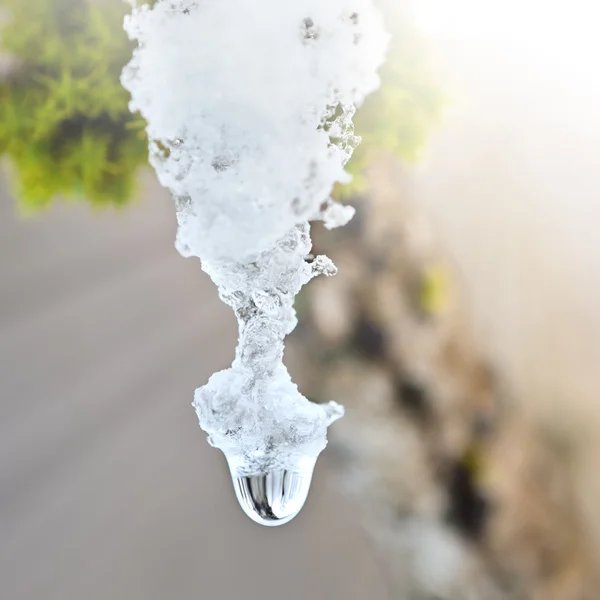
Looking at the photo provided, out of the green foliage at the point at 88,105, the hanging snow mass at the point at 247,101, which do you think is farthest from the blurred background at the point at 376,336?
the hanging snow mass at the point at 247,101

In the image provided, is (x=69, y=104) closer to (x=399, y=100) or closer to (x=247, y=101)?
(x=399, y=100)

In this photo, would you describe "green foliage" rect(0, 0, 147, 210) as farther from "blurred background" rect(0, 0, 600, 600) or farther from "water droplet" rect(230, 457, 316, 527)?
"water droplet" rect(230, 457, 316, 527)

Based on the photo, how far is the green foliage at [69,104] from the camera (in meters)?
0.60

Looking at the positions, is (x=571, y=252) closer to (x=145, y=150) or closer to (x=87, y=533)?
(x=145, y=150)

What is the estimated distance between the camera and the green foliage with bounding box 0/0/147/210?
0.60 meters

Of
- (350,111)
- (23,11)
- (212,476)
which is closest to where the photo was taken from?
(350,111)

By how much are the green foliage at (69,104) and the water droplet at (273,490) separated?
42 cm

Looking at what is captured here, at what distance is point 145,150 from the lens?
65cm

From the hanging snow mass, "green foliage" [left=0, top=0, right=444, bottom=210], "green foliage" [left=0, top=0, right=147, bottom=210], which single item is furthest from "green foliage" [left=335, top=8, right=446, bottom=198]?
the hanging snow mass

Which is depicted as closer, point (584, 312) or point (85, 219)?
point (85, 219)

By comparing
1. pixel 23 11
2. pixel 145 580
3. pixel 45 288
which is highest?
pixel 45 288

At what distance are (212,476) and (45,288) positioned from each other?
0.49 m

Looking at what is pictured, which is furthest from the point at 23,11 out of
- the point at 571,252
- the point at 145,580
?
the point at 571,252

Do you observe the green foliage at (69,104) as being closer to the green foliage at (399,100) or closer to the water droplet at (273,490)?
the green foliage at (399,100)
